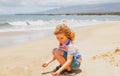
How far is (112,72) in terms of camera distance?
5555 millimetres

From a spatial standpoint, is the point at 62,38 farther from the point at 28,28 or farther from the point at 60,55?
the point at 28,28

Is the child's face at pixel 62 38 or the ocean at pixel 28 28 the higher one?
the child's face at pixel 62 38

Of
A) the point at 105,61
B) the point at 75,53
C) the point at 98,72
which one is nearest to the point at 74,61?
the point at 75,53

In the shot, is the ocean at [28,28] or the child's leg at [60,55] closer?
the child's leg at [60,55]

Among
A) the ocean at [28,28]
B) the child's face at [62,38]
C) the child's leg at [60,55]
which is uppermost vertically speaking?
the child's face at [62,38]

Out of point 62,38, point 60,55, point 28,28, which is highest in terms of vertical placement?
point 62,38

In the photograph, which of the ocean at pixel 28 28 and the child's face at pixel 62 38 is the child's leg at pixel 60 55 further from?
the ocean at pixel 28 28

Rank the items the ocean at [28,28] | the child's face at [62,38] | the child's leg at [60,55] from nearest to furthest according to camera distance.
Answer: the child's face at [62,38], the child's leg at [60,55], the ocean at [28,28]

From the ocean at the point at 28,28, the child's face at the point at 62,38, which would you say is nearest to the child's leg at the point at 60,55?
the child's face at the point at 62,38

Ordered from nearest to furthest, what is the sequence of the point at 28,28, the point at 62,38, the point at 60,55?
the point at 62,38, the point at 60,55, the point at 28,28

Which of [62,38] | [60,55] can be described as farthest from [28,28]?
[62,38]

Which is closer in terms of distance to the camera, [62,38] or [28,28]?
[62,38]

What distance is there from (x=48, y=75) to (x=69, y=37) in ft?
3.99

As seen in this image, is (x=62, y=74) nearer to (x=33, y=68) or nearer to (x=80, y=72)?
(x=80, y=72)
